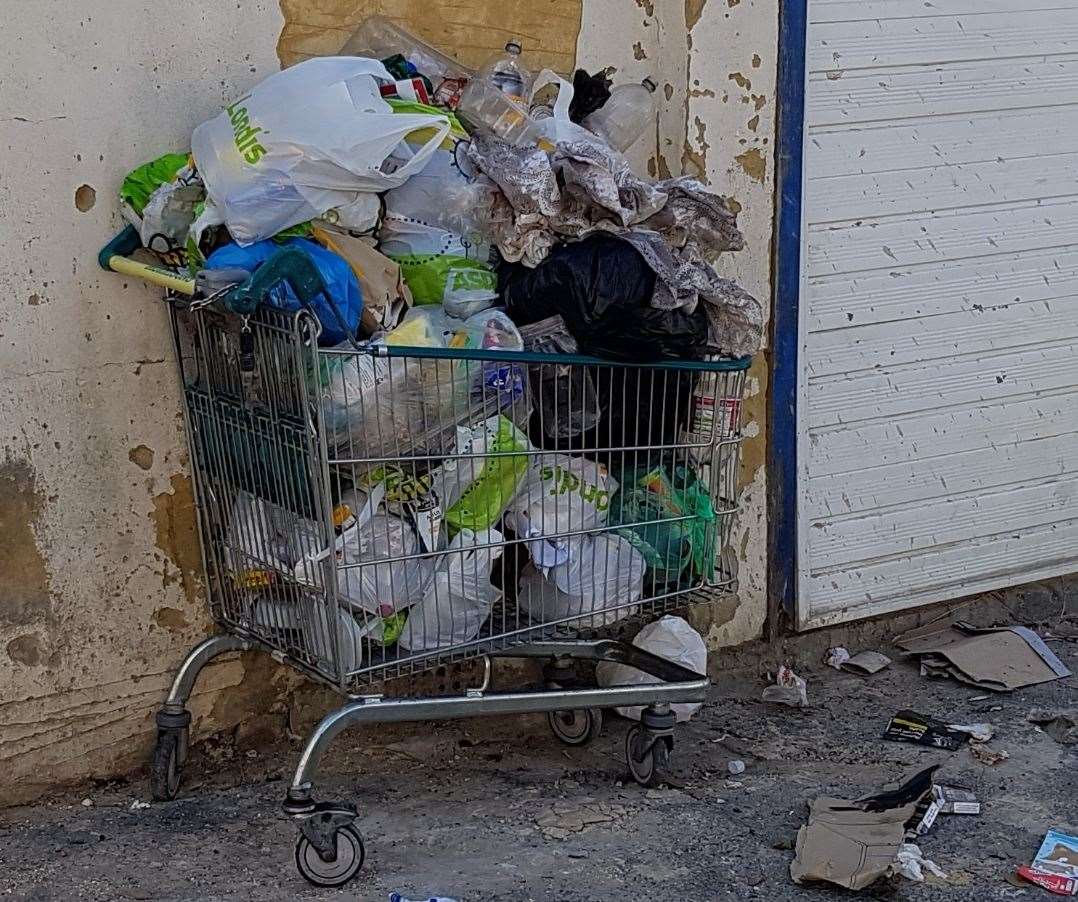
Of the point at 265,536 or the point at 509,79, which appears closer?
the point at 265,536

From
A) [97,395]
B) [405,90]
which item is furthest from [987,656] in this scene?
[97,395]

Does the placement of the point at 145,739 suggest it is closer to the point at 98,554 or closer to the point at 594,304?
the point at 98,554

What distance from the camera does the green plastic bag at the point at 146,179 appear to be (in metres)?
3.11

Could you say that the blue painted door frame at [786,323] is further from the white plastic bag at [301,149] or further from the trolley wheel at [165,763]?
the trolley wheel at [165,763]

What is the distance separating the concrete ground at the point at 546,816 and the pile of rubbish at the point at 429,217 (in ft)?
3.71

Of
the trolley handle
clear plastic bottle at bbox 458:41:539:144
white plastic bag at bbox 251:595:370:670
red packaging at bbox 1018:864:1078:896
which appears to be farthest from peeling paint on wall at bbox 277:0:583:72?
red packaging at bbox 1018:864:1078:896

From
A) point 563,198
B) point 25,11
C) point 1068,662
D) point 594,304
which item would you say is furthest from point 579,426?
point 1068,662

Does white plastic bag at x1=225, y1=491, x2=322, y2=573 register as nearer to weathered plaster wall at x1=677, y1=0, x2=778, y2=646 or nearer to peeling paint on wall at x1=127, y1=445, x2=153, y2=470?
peeling paint on wall at x1=127, y1=445, x2=153, y2=470

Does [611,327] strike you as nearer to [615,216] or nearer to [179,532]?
[615,216]

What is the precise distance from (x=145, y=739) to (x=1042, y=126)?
3.33m

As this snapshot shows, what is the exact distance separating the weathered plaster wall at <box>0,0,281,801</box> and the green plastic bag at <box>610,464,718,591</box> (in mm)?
1065

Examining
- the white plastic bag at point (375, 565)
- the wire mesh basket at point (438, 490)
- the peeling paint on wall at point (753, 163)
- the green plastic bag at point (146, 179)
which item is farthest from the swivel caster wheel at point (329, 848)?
the peeling paint on wall at point (753, 163)

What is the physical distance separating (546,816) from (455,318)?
1.22m

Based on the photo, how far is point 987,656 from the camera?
4410 mm
